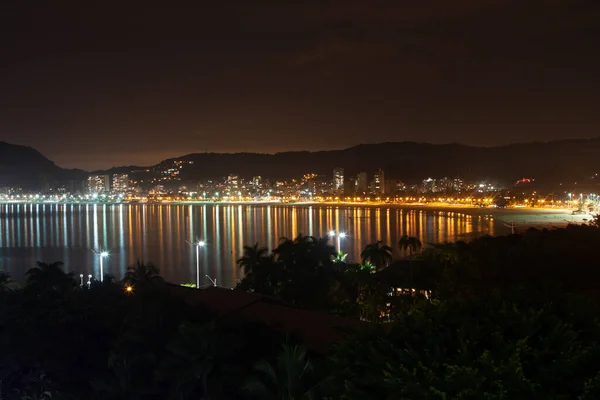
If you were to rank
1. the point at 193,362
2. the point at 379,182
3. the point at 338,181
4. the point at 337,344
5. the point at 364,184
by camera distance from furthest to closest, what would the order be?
the point at 338,181, the point at 364,184, the point at 379,182, the point at 193,362, the point at 337,344

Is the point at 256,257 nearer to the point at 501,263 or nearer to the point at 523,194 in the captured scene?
the point at 501,263

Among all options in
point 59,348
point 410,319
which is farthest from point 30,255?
point 410,319

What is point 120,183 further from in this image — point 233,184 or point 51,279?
point 51,279

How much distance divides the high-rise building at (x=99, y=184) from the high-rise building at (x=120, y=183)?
69.2 inches

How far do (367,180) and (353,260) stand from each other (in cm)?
9826

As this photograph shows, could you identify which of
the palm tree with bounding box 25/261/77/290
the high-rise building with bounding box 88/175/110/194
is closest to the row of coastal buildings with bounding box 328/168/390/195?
the high-rise building with bounding box 88/175/110/194

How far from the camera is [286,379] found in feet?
14.6

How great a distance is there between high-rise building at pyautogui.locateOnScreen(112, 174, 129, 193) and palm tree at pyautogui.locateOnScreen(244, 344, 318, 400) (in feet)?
448

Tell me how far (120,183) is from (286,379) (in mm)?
147192

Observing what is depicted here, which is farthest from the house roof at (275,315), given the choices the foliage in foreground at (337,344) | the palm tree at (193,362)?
the palm tree at (193,362)

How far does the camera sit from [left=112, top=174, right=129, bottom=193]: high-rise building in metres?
137

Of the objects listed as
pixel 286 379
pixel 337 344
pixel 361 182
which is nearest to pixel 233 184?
pixel 361 182

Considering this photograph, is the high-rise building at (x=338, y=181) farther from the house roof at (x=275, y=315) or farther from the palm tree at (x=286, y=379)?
the palm tree at (x=286, y=379)

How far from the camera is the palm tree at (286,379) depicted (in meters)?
4.36
